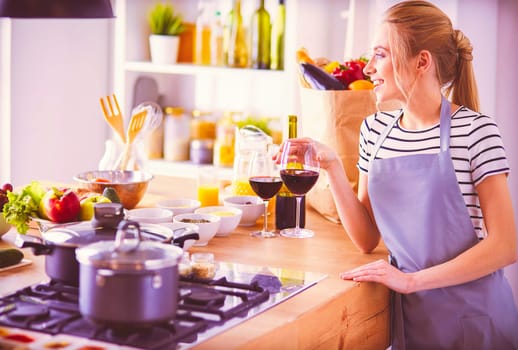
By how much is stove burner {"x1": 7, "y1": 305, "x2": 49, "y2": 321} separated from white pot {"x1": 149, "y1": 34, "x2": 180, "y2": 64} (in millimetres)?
2587

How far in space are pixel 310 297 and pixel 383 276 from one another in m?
0.23

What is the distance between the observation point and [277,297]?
5.30 ft

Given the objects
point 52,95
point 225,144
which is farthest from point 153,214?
point 52,95

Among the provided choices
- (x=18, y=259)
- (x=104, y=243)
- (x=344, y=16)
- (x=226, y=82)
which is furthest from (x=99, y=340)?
(x=226, y=82)

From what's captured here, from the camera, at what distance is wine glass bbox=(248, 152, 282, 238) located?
2.16 meters

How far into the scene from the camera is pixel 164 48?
12.8ft

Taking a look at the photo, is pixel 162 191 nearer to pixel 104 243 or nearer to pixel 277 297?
pixel 277 297

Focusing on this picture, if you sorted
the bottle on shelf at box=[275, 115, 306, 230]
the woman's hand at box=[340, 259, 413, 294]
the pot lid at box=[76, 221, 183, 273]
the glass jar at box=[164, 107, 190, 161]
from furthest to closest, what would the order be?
the glass jar at box=[164, 107, 190, 161]
the bottle on shelf at box=[275, 115, 306, 230]
the woman's hand at box=[340, 259, 413, 294]
the pot lid at box=[76, 221, 183, 273]

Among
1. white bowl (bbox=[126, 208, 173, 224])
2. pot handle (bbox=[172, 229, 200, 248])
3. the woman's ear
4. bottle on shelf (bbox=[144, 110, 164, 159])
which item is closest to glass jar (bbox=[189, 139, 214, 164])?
bottle on shelf (bbox=[144, 110, 164, 159])

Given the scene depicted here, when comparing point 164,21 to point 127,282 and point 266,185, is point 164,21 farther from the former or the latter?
point 127,282

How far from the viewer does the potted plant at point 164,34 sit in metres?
3.91

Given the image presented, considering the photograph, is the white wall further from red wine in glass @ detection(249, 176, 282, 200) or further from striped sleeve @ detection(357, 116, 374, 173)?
striped sleeve @ detection(357, 116, 374, 173)

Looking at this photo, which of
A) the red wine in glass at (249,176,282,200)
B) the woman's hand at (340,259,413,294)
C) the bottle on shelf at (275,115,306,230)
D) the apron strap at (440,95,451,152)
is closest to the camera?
the woman's hand at (340,259,413,294)

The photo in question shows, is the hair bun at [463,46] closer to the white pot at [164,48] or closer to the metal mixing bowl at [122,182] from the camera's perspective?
the metal mixing bowl at [122,182]
